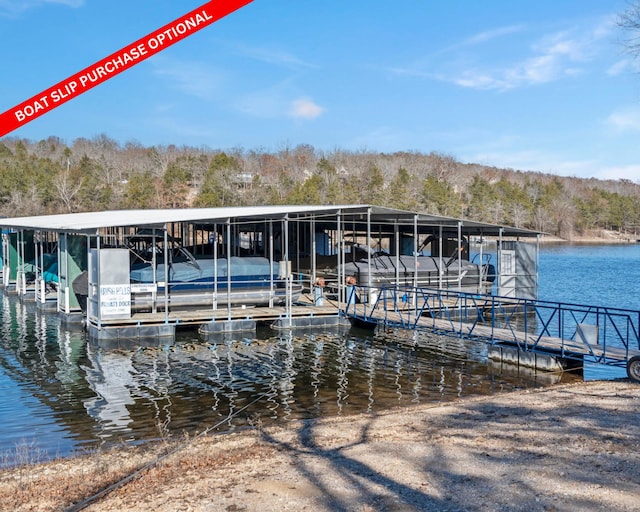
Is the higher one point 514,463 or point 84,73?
point 84,73

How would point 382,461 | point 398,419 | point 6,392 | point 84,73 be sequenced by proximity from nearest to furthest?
point 84,73, point 382,461, point 398,419, point 6,392

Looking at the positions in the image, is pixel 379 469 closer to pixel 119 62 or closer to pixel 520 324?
pixel 119 62

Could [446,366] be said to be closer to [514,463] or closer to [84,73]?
[514,463]

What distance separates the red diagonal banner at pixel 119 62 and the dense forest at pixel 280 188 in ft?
192

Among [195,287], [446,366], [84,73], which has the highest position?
[84,73]

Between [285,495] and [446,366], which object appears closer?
[285,495]

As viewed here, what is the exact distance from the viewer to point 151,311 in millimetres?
18406

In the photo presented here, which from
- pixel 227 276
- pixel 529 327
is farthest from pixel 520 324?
pixel 227 276

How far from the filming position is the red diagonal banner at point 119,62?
2826 mm

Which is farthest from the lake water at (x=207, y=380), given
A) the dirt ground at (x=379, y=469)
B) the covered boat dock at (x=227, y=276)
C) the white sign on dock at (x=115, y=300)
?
the dirt ground at (x=379, y=469)

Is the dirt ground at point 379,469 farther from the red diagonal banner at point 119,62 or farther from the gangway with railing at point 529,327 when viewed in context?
the red diagonal banner at point 119,62

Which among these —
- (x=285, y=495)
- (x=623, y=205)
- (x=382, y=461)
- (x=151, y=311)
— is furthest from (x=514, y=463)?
(x=623, y=205)

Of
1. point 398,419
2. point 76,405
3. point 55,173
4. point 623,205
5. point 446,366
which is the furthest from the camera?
point 623,205

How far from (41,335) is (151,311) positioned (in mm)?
3112
